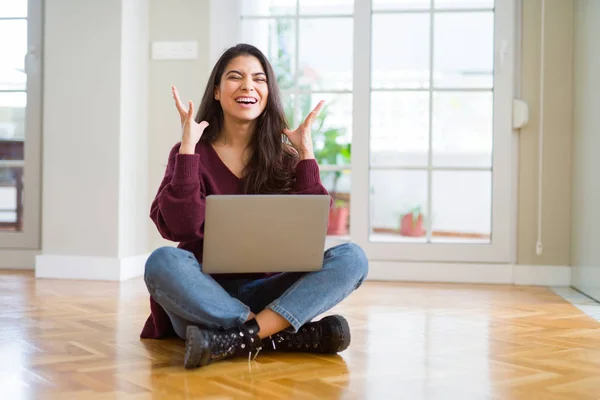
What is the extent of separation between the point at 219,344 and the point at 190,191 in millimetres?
434

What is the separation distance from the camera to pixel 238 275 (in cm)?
238

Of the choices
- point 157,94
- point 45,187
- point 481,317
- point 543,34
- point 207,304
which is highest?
point 543,34

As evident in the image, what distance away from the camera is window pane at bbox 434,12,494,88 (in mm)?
4527

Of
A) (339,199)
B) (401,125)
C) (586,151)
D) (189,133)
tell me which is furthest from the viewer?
(339,199)

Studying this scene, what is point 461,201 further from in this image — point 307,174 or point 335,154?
point 335,154

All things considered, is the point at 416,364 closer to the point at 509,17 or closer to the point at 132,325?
the point at 132,325

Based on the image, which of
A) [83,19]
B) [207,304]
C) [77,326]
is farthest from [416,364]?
[83,19]

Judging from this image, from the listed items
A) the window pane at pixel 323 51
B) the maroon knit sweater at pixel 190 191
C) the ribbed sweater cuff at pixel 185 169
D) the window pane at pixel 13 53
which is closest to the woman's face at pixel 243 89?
the maroon knit sweater at pixel 190 191

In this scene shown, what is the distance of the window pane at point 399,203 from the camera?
4.60 metres

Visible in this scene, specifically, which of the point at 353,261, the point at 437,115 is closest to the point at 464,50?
the point at 437,115

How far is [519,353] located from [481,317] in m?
0.77

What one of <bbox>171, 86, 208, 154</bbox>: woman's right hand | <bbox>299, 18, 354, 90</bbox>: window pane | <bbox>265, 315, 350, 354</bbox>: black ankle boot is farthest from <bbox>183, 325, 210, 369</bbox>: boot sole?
<bbox>299, 18, 354, 90</bbox>: window pane

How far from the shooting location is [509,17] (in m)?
4.45

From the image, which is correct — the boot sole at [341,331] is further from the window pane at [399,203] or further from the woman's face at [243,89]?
the window pane at [399,203]
